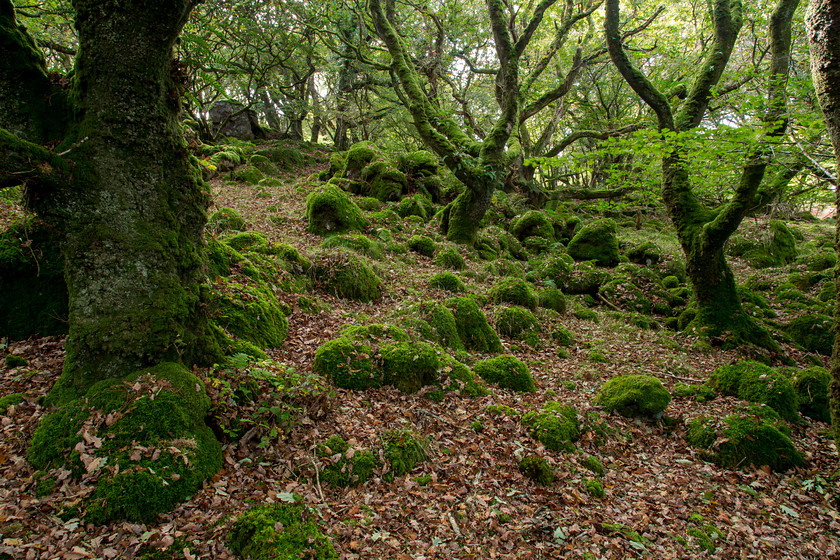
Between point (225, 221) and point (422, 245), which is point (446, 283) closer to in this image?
point (422, 245)

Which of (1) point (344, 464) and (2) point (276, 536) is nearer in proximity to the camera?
(2) point (276, 536)

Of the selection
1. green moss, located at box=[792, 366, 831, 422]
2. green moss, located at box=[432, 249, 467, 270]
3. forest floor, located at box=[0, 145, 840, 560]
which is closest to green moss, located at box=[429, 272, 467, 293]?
green moss, located at box=[432, 249, 467, 270]

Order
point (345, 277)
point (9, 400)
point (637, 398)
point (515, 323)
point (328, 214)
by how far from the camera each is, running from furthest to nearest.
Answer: point (328, 214)
point (515, 323)
point (345, 277)
point (637, 398)
point (9, 400)

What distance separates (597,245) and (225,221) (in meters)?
11.9

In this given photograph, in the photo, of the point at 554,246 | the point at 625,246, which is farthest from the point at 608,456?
the point at 625,246

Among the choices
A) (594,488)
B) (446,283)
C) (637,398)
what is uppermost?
(446,283)

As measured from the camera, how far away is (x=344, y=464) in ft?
12.3

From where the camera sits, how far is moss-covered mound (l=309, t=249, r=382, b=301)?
767 cm

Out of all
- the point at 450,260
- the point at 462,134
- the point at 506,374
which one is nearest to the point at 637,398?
the point at 506,374

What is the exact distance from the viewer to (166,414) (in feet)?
10.8

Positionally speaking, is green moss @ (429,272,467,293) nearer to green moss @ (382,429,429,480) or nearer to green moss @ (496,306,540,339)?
green moss @ (496,306,540,339)

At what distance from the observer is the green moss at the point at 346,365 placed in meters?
4.98

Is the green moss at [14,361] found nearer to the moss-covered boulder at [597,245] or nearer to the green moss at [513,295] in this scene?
the green moss at [513,295]

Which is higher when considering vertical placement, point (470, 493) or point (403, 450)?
point (403, 450)
